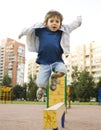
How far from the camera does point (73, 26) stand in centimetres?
602

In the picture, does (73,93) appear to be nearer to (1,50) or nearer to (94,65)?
(94,65)

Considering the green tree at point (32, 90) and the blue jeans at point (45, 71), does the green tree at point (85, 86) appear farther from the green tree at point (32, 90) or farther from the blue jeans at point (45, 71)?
the blue jeans at point (45, 71)

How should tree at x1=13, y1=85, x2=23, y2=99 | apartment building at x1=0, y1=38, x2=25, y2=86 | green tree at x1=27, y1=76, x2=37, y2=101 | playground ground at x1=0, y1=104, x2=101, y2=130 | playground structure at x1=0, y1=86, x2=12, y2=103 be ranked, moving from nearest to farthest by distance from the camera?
1. playground ground at x1=0, y1=104, x2=101, y2=130
2. playground structure at x1=0, y1=86, x2=12, y2=103
3. green tree at x1=27, y1=76, x2=37, y2=101
4. tree at x1=13, y1=85, x2=23, y2=99
5. apartment building at x1=0, y1=38, x2=25, y2=86

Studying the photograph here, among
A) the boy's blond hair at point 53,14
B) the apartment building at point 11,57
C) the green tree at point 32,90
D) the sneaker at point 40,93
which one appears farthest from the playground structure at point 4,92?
the apartment building at point 11,57

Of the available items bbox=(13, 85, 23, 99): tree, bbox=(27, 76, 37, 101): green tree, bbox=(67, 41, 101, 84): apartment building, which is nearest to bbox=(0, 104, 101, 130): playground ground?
bbox=(27, 76, 37, 101): green tree

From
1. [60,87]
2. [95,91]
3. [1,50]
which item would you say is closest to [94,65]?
[95,91]

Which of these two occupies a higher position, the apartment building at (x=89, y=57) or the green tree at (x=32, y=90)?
the apartment building at (x=89, y=57)

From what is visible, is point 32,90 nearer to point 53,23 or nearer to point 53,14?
point 53,23

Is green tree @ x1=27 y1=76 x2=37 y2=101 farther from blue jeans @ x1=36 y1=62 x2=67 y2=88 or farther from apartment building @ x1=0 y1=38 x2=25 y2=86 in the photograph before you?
blue jeans @ x1=36 y1=62 x2=67 y2=88

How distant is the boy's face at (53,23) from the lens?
18.3ft

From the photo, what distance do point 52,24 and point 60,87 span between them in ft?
6.06

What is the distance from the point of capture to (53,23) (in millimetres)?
5645

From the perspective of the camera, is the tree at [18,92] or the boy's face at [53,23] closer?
the boy's face at [53,23]

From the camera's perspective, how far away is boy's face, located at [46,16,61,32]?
5.59 meters
